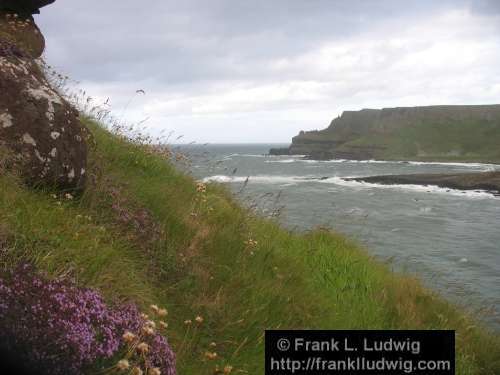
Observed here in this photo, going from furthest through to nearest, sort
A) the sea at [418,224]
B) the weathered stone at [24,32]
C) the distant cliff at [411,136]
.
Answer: the distant cliff at [411,136], the sea at [418,224], the weathered stone at [24,32]

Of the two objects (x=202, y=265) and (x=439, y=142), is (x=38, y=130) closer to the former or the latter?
(x=202, y=265)

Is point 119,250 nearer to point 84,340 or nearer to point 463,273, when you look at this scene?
point 84,340

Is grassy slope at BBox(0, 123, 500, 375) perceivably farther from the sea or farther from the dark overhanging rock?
→ the dark overhanging rock

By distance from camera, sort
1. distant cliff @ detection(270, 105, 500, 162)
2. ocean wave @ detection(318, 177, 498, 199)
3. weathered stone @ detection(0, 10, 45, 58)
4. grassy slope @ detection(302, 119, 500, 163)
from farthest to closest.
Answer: distant cliff @ detection(270, 105, 500, 162) < grassy slope @ detection(302, 119, 500, 163) < ocean wave @ detection(318, 177, 498, 199) < weathered stone @ detection(0, 10, 45, 58)

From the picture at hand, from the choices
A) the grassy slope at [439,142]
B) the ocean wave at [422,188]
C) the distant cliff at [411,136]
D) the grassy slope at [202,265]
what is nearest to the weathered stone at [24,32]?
the grassy slope at [202,265]

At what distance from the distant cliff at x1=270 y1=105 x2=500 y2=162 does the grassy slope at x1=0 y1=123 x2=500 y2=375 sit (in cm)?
12235

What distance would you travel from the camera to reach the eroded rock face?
3910 millimetres

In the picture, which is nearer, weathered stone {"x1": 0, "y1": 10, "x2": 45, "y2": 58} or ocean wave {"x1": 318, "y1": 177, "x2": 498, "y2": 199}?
weathered stone {"x1": 0, "y1": 10, "x2": 45, "y2": 58}

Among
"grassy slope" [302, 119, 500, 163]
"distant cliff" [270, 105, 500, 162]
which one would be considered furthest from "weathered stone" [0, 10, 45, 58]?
"grassy slope" [302, 119, 500, 163]

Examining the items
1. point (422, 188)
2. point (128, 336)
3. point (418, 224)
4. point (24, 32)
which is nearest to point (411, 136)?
point (422, 188)

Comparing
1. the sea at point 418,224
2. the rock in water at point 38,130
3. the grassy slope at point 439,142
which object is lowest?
the sea at point 418,224

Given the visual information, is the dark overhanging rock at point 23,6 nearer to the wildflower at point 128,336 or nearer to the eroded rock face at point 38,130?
the eroded rock face at point 38,130

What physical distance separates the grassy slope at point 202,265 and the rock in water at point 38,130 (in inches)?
8.8

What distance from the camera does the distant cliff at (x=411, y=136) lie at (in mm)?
134875
